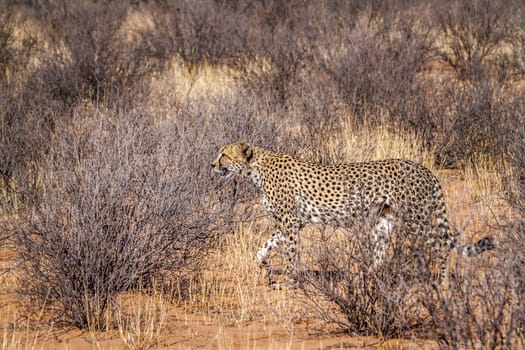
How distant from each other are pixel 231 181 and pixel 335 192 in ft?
5.08

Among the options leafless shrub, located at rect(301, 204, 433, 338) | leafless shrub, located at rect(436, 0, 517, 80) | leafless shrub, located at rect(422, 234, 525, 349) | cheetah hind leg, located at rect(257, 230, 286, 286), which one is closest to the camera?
leafless shrub, located at rect(422, 234, 525, 349)

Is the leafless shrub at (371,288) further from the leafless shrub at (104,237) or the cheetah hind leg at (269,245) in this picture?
the cheetah hind leg at (269,245)

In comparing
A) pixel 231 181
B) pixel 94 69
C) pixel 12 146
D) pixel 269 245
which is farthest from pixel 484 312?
pixel 94 69

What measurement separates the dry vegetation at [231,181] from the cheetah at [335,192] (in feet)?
0.65

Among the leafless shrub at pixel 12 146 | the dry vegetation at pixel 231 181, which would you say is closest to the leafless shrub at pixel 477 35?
the dry vegetation at pixel 231 181

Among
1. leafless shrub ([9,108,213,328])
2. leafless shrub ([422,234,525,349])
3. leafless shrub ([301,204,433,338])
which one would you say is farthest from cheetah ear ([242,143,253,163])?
leafless shrub ([422,234,525,349])

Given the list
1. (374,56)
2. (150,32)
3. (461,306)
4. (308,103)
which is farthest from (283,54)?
(461,306)

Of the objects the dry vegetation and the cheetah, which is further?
the cheetah

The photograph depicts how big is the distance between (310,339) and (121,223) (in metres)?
1.26

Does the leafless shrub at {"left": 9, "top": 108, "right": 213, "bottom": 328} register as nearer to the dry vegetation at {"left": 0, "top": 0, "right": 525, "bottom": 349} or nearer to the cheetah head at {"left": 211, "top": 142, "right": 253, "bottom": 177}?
the dry vegetation at {"left": 0, "top": 0, "right": 525, "bottom": 349}

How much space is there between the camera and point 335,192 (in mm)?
5379

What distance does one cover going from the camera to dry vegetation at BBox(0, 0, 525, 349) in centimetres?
424

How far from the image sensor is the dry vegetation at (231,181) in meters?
4.24

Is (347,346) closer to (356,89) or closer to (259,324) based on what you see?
(259,324)
